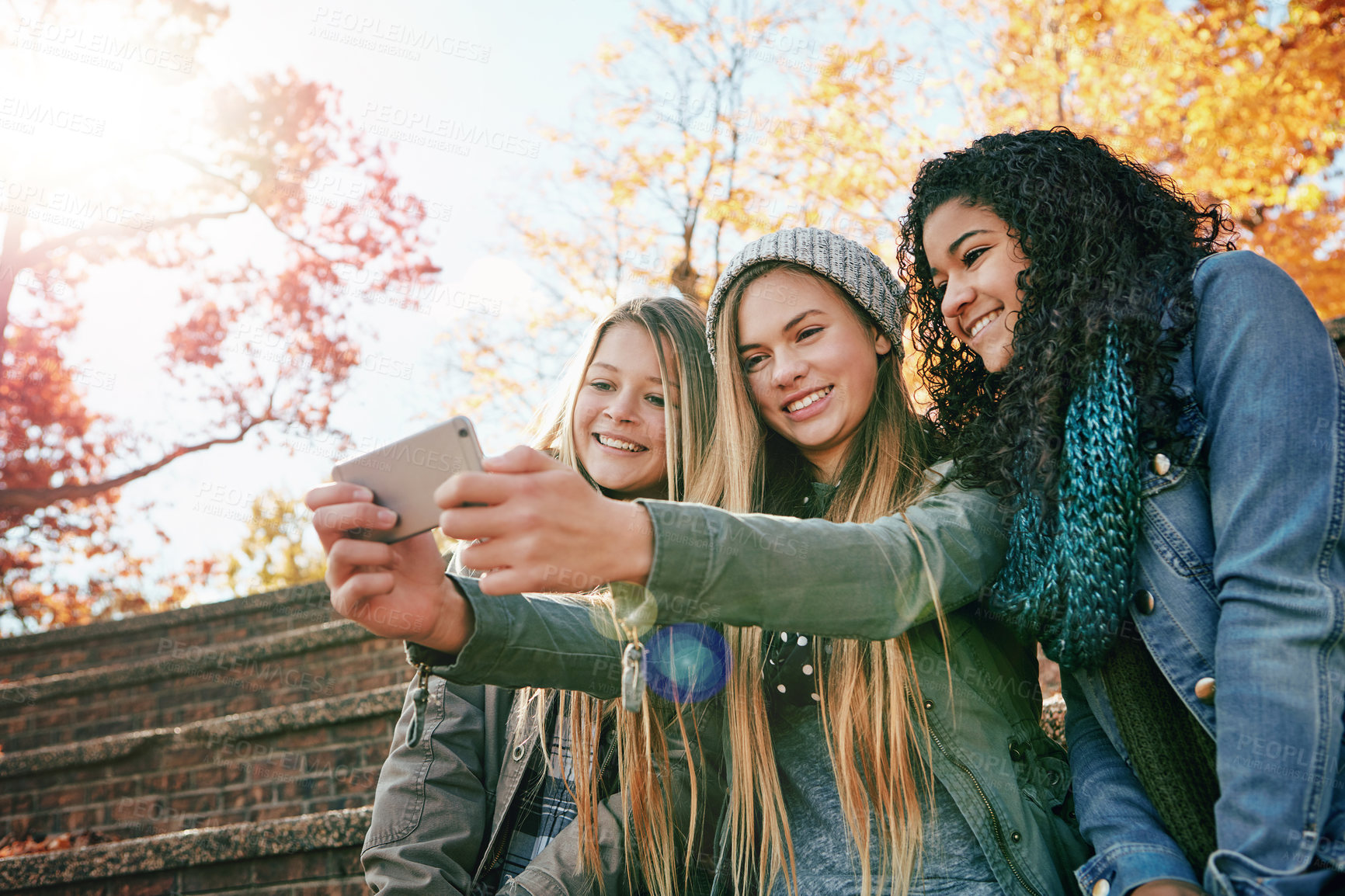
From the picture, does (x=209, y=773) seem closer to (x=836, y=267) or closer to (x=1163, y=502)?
(x=836, y=267)

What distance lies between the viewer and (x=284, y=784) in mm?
3377

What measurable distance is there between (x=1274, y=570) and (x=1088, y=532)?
266mm

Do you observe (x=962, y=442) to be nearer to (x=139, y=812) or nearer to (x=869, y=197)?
(x=139, y=812)

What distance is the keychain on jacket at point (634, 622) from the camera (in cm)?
114

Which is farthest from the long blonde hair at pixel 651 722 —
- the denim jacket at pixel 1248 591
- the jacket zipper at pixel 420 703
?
the denim jacket at pixel 1248 591

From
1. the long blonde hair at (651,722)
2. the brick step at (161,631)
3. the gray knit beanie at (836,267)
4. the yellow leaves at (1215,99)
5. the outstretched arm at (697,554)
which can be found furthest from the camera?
the yellow leaves at (1215,99)

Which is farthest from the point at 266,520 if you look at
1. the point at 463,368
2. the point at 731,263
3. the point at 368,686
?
the point at 731,263

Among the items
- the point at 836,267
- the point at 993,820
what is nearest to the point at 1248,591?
the point at 993,820

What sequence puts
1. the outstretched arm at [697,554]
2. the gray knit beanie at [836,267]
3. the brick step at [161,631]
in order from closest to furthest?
the outstretched arm at [697,554] → the gray knit beanie at [836,267] → the brick step at [161,631]

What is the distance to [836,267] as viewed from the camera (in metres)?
2.11

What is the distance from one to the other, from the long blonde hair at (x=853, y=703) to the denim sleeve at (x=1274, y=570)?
0.44m

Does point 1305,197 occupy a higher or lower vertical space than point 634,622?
higher

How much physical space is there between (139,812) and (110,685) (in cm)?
110

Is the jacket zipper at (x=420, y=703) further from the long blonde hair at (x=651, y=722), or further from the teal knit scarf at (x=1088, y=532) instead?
the teal knit scarf at (x=1088, y=532)
